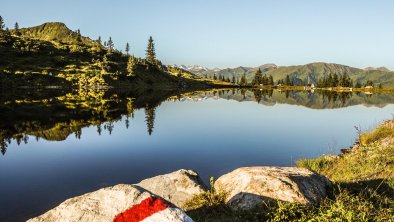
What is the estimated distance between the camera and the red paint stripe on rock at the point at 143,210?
7.53 m

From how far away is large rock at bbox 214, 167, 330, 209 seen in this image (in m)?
12.6

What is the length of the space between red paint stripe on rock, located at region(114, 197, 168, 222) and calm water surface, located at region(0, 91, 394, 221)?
12.9 m

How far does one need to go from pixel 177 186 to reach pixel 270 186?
13.4 feet

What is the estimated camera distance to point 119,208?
28.8ft

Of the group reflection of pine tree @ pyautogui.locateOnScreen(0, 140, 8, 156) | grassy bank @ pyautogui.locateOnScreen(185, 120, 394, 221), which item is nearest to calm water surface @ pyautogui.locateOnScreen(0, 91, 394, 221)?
reflection of pine tree @ pyautogui.locateOnScreen(0, 140, 8, 156)

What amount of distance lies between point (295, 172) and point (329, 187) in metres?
1.59

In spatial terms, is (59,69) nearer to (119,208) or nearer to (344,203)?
(344,203)

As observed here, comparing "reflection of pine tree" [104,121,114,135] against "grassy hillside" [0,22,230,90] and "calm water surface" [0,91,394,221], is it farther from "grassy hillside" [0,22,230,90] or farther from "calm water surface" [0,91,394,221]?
"grassy hillside" [0,22,230,90]

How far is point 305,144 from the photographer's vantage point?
40938 millimetres

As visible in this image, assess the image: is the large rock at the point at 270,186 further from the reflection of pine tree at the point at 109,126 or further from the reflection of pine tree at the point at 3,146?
the reflection of pine tree at the point at 109,126

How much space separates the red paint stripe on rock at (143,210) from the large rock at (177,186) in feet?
19.6

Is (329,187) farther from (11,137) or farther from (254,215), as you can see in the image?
(11,137)

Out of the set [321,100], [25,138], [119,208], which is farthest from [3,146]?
[321,100]

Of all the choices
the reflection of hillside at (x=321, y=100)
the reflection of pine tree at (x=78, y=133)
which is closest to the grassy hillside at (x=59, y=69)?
the reflection of hillside at (x=321, y=100)
